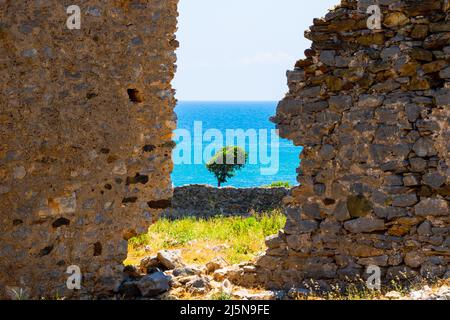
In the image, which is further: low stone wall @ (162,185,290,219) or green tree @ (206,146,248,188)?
green tree @ (206,146,248,188)

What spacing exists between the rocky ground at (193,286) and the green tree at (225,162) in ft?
88.4

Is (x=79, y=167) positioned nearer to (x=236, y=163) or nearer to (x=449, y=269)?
(x=449, y=269)

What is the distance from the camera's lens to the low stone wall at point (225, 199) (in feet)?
49.2

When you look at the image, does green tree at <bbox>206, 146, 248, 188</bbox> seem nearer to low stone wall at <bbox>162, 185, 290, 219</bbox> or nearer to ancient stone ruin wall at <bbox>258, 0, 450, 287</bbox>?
low stone wall at <bbox>162, 185, 290, 219</bbox>

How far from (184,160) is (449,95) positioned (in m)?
50.6

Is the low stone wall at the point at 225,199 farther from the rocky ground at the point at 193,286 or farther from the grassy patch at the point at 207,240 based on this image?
the rocky ground at the point at 193,286

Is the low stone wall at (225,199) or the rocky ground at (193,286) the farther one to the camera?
the low stone wall at (225,199)

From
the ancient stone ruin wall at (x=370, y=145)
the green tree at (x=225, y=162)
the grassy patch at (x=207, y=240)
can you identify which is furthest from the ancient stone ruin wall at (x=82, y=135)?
the green tree at (x=225, y=162)

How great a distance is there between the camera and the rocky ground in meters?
5.80

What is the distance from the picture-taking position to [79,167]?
5688 mm

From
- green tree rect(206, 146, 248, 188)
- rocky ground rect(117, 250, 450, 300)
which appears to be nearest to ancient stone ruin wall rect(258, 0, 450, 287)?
rocky ground rect(117, 250, 450, 300)

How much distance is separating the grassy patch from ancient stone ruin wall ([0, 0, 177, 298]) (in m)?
1.67

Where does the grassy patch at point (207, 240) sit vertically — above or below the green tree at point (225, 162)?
above

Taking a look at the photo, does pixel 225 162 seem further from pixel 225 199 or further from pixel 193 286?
pixel 193 286
